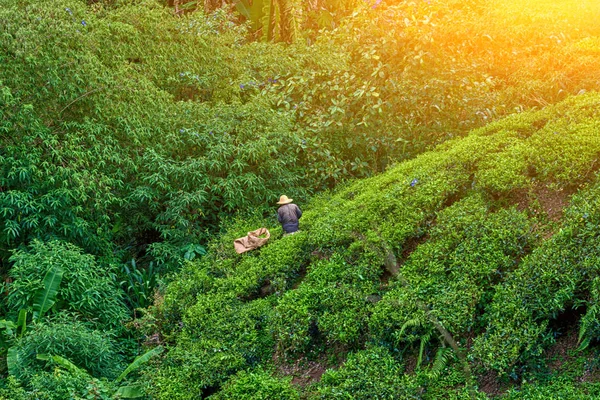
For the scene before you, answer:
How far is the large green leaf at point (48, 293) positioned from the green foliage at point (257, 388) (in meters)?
2.33

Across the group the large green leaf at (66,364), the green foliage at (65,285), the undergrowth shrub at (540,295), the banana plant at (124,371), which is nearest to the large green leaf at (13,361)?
the banana plant at (124,371)

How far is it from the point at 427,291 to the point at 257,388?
5.65 feet

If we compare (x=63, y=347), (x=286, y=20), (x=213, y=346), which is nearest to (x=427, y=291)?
(x=213, y=346)

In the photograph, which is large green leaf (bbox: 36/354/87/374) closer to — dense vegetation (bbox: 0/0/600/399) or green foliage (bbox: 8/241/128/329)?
dense vegetation (bbox: 0/0/600/399)

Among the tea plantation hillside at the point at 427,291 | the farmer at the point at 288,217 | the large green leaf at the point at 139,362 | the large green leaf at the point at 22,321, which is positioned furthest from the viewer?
the farmer at the point at 288,217

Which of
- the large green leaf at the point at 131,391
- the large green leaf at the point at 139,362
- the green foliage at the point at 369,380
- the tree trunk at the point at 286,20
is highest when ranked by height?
the tree trunk at the point at 286,20

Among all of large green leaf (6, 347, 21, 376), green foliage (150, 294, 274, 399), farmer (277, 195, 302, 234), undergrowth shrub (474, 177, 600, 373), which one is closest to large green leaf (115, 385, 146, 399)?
green foliage (150, 294, 274, 399)

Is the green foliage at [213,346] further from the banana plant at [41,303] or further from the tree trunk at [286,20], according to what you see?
the tree trunk at [286,20]

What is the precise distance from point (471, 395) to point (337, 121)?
5955mm

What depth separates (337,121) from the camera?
10305mm

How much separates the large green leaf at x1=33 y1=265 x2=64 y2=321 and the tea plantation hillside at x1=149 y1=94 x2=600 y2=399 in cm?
101

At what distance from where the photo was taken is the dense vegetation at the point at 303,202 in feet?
18.5

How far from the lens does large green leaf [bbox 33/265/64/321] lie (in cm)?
717

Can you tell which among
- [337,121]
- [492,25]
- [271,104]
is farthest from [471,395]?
[492,25]
